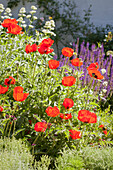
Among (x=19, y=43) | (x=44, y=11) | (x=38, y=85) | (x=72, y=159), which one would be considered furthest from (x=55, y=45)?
(x=72, y=159)

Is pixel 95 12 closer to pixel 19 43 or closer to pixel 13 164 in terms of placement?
pixel 19 43

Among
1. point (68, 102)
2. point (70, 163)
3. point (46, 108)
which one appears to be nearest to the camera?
point (70, 163)

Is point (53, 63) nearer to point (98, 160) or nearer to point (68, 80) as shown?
point (68, 80)

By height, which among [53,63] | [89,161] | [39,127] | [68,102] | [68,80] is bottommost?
[89,161]

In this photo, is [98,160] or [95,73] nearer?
[98,160]

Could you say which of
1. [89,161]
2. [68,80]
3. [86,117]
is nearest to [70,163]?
[89,161]

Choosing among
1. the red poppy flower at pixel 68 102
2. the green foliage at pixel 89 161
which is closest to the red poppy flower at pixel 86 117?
the red poppy flower at pixel 68 102

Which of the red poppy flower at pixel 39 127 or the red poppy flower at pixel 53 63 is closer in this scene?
the red poppy flower at pixel 39 127

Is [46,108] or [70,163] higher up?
[46,108]

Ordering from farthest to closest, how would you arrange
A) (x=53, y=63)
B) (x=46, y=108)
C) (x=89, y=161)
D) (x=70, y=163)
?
(x=46, y=108)
(x=53, y=63)
(x=89, y=161)
(x=70, y=163)

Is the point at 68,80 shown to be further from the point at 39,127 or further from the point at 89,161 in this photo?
the point at 89,161

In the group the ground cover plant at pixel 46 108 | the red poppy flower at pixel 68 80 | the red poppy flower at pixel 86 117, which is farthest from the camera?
the ground cover plant at pixel 46 108

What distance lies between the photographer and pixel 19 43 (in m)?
3.24

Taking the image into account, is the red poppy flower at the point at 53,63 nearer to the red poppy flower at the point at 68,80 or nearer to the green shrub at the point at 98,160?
the red poppy flower at the point at 68,80
